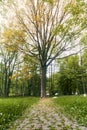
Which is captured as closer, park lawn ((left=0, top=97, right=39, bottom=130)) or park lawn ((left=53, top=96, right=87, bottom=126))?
park lawn ((left=0, top=97, right=39, bottom=130))

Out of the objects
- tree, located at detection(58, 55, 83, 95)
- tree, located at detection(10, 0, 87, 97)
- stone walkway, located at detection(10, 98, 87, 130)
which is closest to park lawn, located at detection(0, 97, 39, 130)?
stone walkway, located at detection(10, 98, 87, 130)

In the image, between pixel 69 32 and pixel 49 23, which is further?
pixel 49 23

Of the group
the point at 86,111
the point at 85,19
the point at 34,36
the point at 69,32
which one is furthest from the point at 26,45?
the point at 86,111

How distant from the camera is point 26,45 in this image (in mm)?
30828

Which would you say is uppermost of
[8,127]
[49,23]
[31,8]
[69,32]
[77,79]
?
[31,8]

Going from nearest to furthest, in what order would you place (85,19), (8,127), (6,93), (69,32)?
(8,127)
(85,19)
(69,32)
(6,93)

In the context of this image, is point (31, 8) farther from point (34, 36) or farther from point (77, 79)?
point (77, 79)

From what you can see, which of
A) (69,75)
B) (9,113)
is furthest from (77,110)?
(69,75)

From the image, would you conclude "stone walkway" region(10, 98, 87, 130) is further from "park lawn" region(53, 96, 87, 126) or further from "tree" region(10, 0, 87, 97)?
"tree" region(10, 0, 87, 97)

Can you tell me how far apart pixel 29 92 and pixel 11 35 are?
127 ft

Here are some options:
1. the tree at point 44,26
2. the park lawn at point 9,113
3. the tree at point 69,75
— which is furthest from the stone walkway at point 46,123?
the tree at point 69,75

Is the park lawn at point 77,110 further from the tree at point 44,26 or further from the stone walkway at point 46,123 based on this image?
the tree at point 44,26

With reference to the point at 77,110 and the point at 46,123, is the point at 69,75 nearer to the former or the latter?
the point at 77,110

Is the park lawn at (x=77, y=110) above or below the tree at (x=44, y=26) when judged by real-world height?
below
